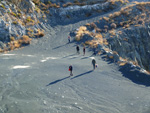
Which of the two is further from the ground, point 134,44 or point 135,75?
point 134,44

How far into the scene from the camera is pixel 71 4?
4403 cm

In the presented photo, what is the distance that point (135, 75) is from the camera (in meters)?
15.8

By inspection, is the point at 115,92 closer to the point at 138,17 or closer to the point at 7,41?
the point at 7,41

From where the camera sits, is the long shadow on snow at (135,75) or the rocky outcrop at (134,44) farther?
the rocky outcrop at (134,44)

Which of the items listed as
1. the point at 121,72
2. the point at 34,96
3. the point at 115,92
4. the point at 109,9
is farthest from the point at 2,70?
the point at 109,9

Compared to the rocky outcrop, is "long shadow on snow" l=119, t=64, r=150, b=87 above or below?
below

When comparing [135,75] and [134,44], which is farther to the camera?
[134,44]

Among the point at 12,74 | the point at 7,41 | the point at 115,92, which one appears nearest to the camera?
the point at 115,92

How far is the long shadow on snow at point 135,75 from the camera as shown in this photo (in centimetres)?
1470

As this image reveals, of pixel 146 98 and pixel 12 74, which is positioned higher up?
pixel 12 74

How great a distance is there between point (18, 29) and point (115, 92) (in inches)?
953

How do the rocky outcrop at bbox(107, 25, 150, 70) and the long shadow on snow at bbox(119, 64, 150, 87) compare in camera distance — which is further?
the rocky outcrop at bbox(107, 25, 150, 70)

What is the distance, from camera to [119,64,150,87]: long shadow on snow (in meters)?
14.7

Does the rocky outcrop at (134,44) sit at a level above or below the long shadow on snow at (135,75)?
above
